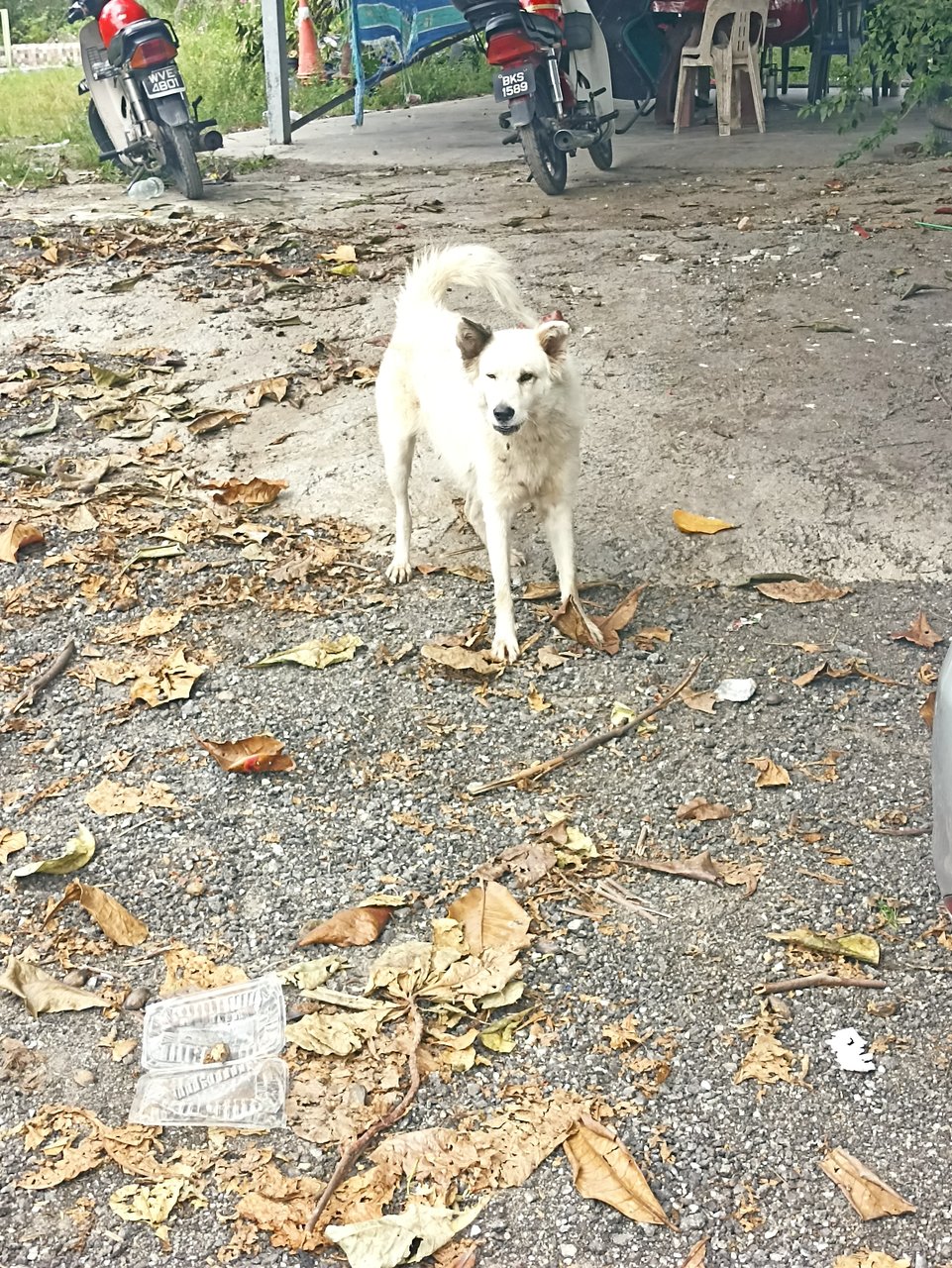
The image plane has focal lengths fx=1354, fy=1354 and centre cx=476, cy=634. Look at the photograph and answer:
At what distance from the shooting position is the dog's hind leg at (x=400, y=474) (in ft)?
15.6

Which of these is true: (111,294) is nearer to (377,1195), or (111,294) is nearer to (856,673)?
(856,673)

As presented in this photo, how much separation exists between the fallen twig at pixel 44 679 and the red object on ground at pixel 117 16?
246 inches

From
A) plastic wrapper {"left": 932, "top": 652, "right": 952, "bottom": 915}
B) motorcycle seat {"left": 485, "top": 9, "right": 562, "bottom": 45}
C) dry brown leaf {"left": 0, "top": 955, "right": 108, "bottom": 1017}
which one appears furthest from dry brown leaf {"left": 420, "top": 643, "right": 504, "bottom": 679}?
motorcycle seat {"left": 485, "top": 9, "right": 562, "bottom": 45}

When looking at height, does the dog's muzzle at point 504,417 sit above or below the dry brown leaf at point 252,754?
above

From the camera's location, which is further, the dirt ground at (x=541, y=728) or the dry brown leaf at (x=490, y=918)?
the dry brown leaf at (x=490, y=918)

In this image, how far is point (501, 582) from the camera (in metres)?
4.20

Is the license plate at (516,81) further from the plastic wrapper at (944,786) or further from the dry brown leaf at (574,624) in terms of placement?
the plastic wrapper at (944,786)

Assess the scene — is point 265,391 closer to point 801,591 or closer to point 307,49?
point 801,591

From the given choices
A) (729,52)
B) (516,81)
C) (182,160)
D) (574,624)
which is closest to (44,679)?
(574,624)

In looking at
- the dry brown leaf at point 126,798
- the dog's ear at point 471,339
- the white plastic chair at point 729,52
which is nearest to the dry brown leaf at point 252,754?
the dry brown leaf at point 126,798

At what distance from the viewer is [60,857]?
322cm

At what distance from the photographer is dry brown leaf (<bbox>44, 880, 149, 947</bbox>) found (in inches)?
118

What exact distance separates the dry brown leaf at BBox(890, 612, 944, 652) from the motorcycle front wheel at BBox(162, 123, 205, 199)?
6826 mm

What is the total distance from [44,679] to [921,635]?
2630 mm
